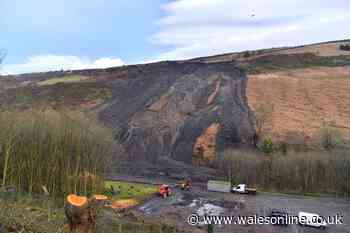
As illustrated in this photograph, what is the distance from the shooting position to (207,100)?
129ft

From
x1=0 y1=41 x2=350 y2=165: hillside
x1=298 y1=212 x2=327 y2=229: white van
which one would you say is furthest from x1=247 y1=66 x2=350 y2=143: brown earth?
x1=298 y1=212 x2=327 y2=229: white van

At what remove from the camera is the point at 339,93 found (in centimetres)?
3925

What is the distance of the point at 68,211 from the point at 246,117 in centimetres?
2992

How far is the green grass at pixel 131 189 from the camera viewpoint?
68.7 feet

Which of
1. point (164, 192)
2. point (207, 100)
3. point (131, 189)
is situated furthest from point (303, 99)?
point (131, 189)

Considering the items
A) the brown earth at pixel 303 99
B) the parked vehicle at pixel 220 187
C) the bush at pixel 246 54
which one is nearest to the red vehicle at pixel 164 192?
the parked vehicle at pixel 220 187

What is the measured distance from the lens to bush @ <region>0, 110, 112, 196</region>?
13.4 meters

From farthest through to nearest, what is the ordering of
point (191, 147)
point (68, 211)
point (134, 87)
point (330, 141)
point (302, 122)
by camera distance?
point (134, 87) < point (302, 122) < point (191, 147) < point (330, 141) < point (68, 211)

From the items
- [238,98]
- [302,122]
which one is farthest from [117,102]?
[302,122]

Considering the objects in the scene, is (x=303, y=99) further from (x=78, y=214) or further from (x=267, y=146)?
(x=78, y=214)

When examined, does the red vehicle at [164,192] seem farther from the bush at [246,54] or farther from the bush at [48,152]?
the bush at [246,54]

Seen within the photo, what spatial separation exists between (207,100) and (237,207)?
21461mm

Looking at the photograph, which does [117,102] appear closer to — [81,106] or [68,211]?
[81,106]

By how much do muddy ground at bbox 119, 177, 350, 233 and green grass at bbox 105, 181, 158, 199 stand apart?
1.14 meters
